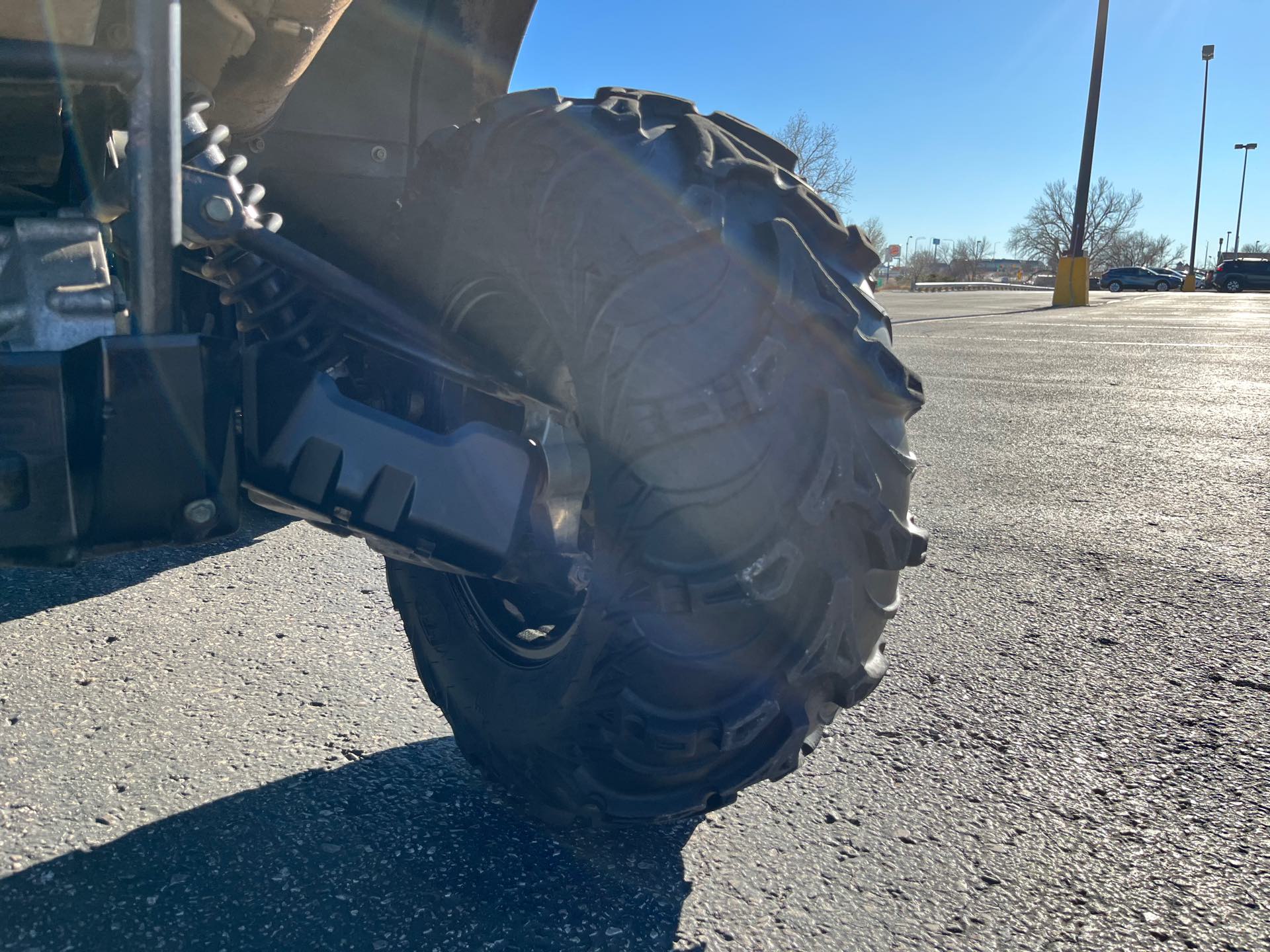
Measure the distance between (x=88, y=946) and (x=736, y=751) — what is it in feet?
3.47

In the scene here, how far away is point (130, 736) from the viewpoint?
2182mm

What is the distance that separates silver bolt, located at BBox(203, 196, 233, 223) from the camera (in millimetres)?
1671

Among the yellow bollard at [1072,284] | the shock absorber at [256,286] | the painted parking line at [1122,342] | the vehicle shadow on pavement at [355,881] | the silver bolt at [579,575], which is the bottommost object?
the vehicle shadow on pavement at [355,881]

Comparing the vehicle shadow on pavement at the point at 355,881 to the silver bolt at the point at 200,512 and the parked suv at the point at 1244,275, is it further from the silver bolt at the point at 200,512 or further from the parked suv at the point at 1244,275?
the parked suv at the point at 1244,275

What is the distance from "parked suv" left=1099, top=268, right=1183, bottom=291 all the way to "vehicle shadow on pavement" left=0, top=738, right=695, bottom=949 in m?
63.6

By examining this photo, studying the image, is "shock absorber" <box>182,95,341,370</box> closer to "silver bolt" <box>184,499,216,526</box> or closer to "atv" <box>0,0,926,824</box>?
"atv" <box>0,0,926,824</box>

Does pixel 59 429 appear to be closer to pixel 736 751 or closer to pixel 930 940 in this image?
pixel 736 751

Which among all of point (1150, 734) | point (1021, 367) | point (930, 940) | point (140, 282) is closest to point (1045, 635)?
point (1150, 734)

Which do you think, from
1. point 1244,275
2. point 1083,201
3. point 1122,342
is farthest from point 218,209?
point 1244,275

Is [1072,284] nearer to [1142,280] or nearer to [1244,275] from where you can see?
[1244,275]

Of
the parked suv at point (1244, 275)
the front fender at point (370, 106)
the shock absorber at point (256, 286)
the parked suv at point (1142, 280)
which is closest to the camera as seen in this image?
the shock absorber at point (256, 286)

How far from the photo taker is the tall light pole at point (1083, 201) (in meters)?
24.7

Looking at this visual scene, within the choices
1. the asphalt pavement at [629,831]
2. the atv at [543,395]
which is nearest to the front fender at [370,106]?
the atv at [543,395]

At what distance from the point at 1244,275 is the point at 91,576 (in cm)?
5578
